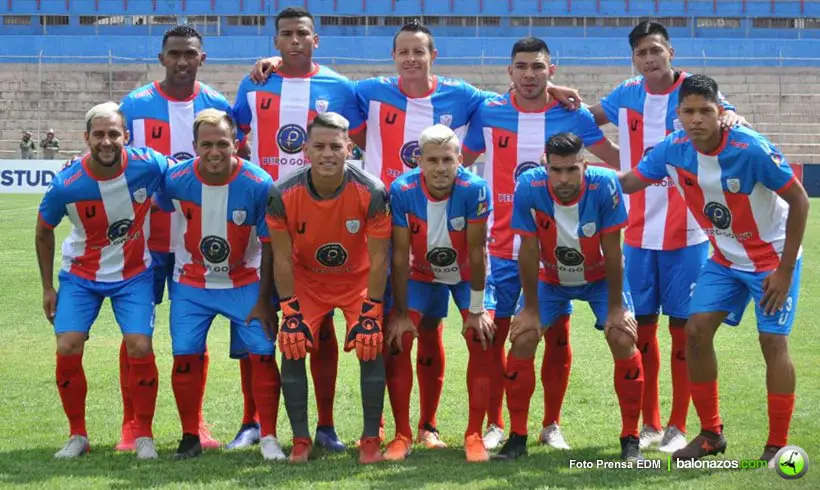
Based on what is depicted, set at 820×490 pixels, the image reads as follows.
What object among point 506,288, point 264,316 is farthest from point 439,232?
point 264,316

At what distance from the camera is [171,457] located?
5988mm

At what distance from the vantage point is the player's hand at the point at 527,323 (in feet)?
19.8

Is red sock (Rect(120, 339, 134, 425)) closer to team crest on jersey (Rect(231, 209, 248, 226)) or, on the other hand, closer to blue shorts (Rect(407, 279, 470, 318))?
team crest on jersey (Rect(231, 209, 248, 226))

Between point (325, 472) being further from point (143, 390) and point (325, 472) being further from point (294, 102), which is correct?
point (294, 102)

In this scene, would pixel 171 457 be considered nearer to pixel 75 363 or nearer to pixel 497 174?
pixel 75 363

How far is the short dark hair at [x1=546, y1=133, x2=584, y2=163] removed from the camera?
5785 mm

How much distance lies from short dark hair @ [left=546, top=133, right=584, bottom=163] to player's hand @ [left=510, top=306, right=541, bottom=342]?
0.81m

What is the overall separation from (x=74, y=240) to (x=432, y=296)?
1943 mm

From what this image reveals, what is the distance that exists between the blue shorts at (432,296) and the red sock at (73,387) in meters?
1.77

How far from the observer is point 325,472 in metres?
5.65

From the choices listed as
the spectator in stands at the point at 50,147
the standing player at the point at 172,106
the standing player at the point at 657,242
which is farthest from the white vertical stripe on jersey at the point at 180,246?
the spectator in stands at the point at 50,147

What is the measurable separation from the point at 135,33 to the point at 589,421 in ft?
103

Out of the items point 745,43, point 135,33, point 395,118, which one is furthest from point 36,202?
point 745,43

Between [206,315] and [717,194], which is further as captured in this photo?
[206,315]
